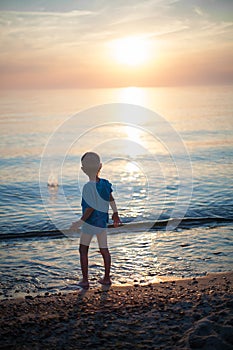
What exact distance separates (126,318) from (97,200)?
1.72 metres

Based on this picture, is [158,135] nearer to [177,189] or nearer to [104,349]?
[177,189]

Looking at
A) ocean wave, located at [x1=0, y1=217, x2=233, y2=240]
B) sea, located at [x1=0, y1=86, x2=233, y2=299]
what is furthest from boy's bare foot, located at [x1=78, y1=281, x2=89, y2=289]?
ocean wave, located at [x1=0, y1=217, x2=233, y2=240]

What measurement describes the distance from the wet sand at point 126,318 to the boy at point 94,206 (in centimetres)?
64

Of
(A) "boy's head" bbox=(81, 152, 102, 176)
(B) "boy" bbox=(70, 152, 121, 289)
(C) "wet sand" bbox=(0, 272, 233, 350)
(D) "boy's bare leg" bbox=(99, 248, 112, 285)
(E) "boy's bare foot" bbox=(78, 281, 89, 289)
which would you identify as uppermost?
(A) "boy's head" bbox=(81, 152, 102, 176)

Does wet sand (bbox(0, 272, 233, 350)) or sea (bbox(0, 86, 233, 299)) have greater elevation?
sea (bbox(0, 86, 233, 299))

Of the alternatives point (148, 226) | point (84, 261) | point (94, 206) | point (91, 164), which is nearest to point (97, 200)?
point (94, 206)

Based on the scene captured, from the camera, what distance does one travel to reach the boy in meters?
5.89

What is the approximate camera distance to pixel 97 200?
6.00 m

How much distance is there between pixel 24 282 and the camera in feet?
21.2

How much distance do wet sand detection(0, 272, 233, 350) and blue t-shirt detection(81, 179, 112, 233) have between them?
0.97m

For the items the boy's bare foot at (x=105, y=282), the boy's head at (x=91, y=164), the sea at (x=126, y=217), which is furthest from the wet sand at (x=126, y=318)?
the boy's head at (x=91, y=164)

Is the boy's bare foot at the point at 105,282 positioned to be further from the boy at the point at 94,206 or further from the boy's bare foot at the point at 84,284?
the boy's bare foot at the point at 84,284

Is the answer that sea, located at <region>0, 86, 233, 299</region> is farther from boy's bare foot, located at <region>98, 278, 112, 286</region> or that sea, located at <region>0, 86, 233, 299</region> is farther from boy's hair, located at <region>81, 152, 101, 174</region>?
boy's hair, located at <region>81, 152, 101, 174</region>

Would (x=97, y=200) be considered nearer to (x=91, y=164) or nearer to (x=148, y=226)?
(x=91, y=164)
